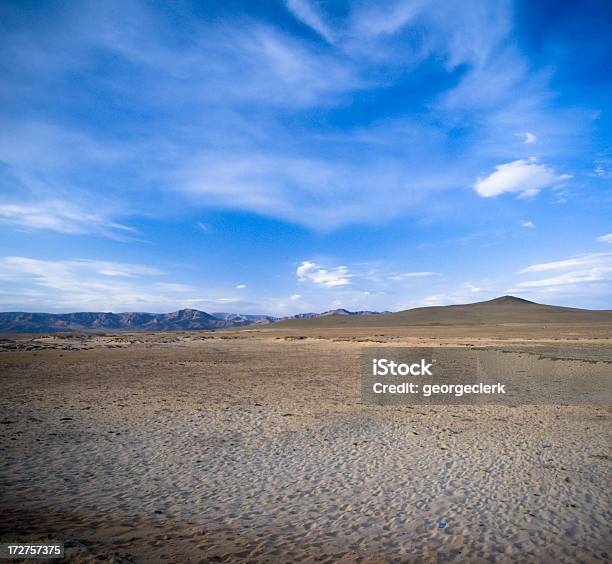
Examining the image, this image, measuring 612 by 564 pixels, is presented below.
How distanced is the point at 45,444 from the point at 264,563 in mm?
7848

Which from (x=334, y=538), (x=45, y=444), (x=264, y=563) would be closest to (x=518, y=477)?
(x=334, y=538)

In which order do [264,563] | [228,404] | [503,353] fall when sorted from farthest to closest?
[503,353], [228,404], [264,563]

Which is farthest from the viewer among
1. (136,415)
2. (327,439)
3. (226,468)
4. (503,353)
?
(503,353)

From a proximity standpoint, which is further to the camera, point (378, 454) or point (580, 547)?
point (378, 454)

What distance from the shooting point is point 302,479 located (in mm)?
7961

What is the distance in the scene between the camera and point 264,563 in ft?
16.5

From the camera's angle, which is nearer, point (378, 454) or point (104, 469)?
point (104, 469)

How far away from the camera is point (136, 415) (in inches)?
509

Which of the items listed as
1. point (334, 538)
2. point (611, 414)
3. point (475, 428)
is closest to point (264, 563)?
point (334, 538)

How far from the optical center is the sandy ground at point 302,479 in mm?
5496

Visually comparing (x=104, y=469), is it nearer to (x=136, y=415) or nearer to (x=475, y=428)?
(x=136, y=415)

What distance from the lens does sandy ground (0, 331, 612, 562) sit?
18.0 feet

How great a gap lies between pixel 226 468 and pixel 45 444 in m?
5.13

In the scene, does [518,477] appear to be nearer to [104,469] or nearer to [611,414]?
[611,414]
